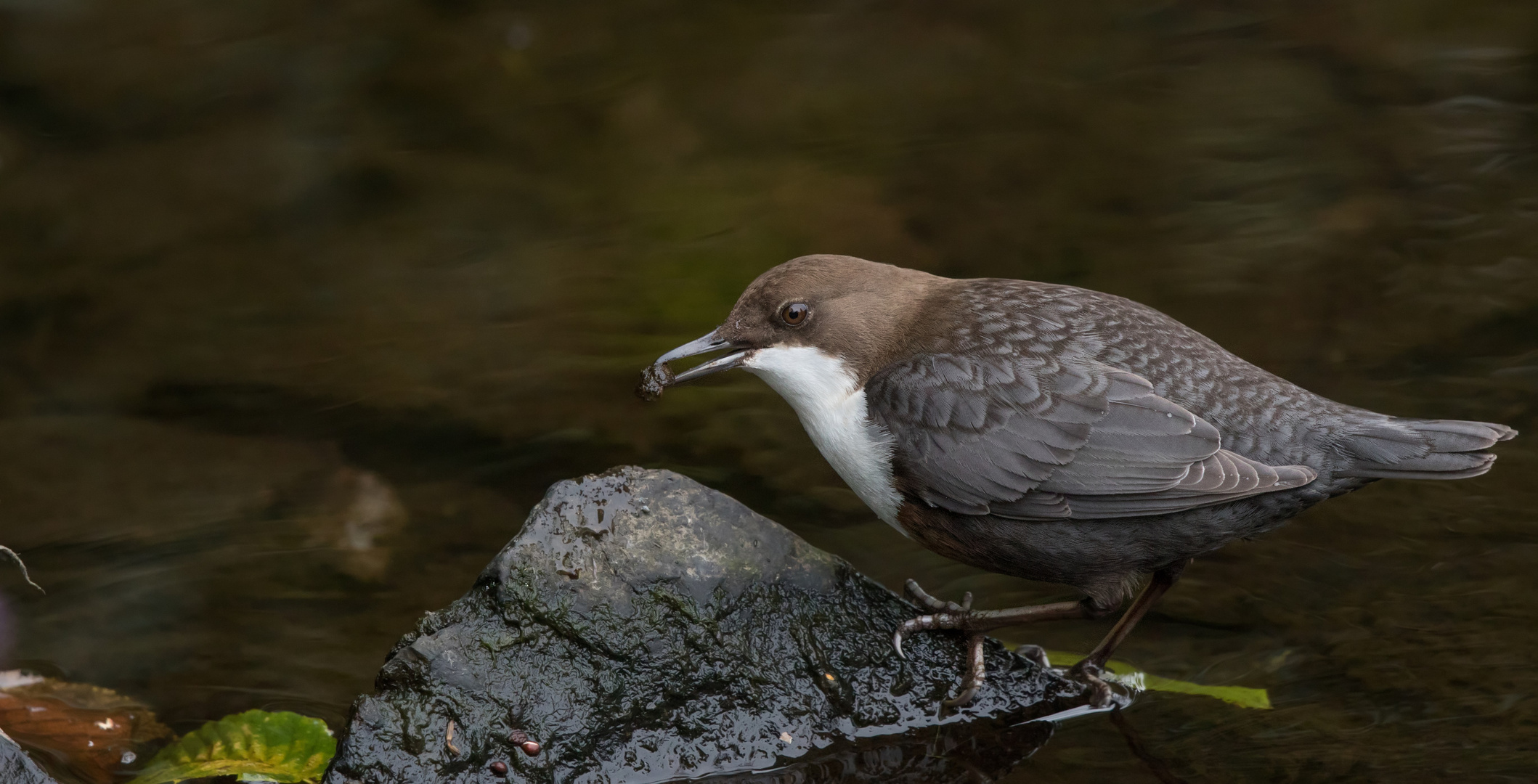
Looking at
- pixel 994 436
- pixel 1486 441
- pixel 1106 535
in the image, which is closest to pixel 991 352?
pixel 994 436

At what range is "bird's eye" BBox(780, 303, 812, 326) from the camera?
4.36 metres

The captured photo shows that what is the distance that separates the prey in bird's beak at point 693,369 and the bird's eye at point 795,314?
15cm

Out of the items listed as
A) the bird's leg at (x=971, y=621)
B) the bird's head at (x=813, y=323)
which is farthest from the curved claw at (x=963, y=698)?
the bird's head at (x=813, y=323)

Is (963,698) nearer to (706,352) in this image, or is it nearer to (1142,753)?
(1142,753)

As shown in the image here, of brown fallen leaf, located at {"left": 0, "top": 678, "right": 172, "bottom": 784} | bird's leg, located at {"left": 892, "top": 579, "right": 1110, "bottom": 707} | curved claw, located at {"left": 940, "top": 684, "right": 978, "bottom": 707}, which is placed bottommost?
curved claw, located at {"left": 940, "top": 684, "right": 978, "bottom": 707}

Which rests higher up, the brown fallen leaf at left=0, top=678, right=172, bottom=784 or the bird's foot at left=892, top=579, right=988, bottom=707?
the brown fallen leaf at left=0, top=678, right=172, bottom=784

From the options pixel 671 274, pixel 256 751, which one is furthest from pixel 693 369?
pixel 671 274

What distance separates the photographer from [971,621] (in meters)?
4.03

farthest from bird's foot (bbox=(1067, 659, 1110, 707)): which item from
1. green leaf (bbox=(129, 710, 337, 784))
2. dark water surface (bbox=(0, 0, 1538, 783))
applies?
green leaf (bbox=(129, 710, 337, 784))

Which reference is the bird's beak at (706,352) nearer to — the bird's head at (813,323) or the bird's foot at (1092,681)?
the bird's head at (813,323)

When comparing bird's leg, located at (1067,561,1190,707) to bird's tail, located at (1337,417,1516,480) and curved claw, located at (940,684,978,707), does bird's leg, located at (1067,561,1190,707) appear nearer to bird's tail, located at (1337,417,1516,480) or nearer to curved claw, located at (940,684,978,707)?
curved claw, located at (940,684,978,707)

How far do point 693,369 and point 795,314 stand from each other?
361 mm

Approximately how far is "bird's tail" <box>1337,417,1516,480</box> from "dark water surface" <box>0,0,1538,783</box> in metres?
0.79

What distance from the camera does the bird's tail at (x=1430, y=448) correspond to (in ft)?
12.4
